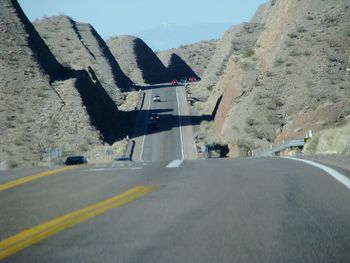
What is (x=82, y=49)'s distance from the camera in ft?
474

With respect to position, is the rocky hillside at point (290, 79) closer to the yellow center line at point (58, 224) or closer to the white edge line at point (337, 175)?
the white edge line at point (337, 175)

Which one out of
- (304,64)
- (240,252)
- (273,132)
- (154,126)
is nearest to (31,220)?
(240,252)

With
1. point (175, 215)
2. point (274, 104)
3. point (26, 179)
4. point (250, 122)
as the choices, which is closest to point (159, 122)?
point (250, 122)

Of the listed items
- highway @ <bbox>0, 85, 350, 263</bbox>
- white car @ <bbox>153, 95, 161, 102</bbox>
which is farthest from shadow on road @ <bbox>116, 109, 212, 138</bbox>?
highway @ <bbox>0, 85, 350, 263</bbox>

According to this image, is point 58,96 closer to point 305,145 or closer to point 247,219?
point 305,145

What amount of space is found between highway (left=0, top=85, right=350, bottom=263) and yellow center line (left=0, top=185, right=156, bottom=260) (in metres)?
0.01

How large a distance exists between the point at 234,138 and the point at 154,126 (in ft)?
92.6

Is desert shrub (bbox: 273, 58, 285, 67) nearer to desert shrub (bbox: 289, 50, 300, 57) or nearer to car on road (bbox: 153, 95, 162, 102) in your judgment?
desert shrub (bbox: 289, 50, 300, 57)

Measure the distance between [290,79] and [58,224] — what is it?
64.5m

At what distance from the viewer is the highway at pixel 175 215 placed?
22.2ft

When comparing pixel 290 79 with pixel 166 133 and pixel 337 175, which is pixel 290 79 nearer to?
pixel 166 133

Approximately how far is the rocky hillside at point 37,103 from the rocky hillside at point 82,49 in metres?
35.6

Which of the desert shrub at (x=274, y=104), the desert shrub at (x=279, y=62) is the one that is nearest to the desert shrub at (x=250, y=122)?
the desert shrub at (x=274, y=104)

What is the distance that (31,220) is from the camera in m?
8.92
